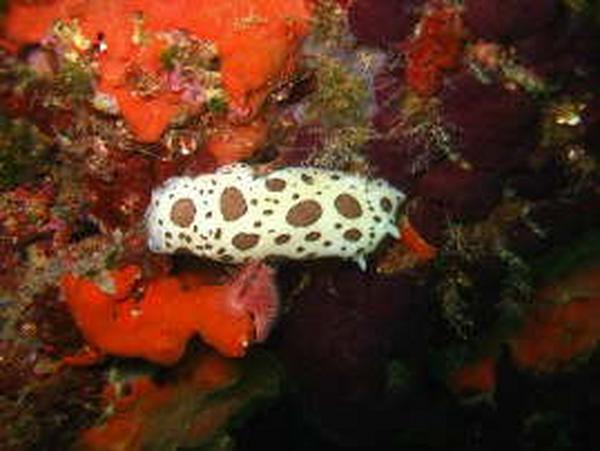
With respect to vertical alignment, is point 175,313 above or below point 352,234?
below

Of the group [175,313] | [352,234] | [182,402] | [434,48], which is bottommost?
[182,402]

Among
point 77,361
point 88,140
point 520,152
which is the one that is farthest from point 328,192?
point 77,361

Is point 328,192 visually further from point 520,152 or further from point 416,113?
point 520,152

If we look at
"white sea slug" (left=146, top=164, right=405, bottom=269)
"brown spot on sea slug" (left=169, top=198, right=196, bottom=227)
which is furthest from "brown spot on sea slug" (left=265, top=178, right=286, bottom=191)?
"brown spot on sea slug" (left=169, top=198, right=196, bottom=227)

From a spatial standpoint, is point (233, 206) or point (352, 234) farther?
point (352, 234)

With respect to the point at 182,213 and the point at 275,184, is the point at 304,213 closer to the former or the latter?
the point at 275,184

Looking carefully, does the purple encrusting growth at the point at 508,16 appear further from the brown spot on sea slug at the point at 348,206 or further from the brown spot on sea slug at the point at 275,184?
the brown spot on sea slug at the point at 275,184

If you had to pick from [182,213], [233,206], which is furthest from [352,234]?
[182,213]
